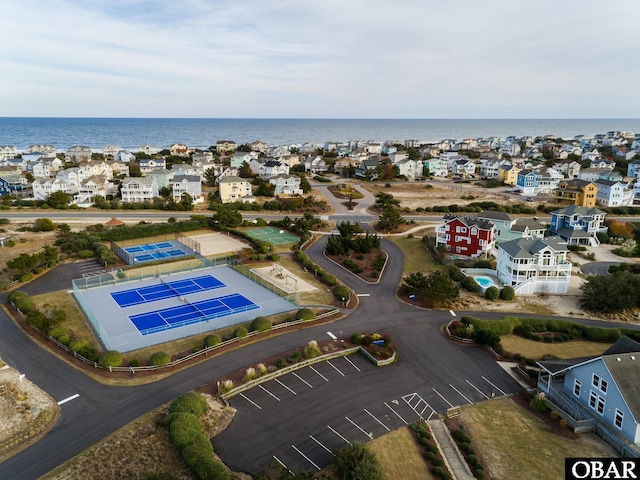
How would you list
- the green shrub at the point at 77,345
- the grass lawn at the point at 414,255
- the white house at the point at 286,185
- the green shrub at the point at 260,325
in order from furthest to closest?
1. the white house at the point at 286,185
2. the grass lawn at the point at 414,255
3. the green shrub at the point at 260,325
4. the green shrub at the point at 77,345

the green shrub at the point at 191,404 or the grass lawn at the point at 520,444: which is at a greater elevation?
the green shrub at the point at 191,404

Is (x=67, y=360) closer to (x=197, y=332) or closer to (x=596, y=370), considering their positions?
(x=197, y=332)

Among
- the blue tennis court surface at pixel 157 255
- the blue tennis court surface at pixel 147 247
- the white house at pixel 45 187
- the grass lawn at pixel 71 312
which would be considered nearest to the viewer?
the grass lawn at pixel 71 312

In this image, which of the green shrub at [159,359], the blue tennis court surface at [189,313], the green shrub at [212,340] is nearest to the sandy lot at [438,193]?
the blue tennis court surface at [189,313]

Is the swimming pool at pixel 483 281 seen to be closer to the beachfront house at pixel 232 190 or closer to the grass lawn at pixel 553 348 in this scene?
the grass lawn at pixel 553 348

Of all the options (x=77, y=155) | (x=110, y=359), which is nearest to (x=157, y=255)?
(x=110, y=359)

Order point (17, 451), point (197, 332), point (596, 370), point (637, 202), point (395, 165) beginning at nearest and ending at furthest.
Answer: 1. point (17, 451)
2. point (596, 370)
3. point (197, 332)
4. point (637, 202)
5. point (395, 165)

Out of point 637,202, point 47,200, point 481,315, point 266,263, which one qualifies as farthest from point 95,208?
point 637,202
